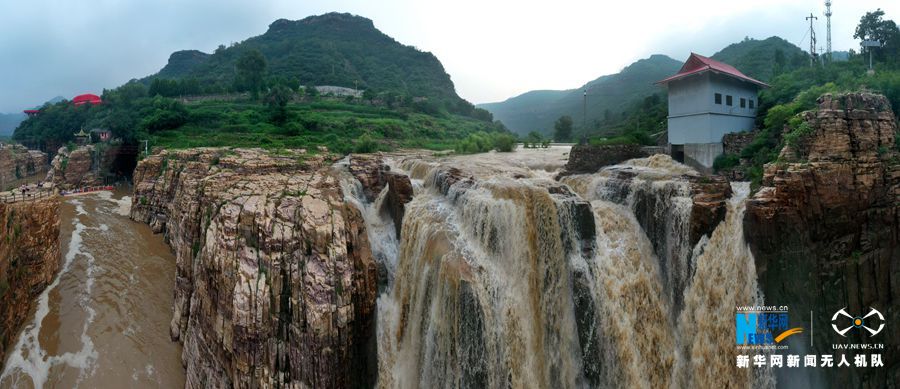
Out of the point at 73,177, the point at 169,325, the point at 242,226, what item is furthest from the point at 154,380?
the point at 73,177

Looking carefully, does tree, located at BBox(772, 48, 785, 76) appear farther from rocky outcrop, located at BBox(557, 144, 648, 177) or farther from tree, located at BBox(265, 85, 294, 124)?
tree, located at BBox(265, 85, 294, 124)

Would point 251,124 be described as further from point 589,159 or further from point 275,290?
point 589,159

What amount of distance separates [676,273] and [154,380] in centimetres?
1714

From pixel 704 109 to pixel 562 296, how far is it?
481 inches

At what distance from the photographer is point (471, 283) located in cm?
1174

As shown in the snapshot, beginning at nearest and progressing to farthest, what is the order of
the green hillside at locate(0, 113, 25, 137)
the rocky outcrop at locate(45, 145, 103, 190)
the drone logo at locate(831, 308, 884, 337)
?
the drone logo at locate(831, 308, 884, 337), the rocky outcrop at locate(45, 145, 103, 190), the green hillside at locate(0, 113, 25, 137)

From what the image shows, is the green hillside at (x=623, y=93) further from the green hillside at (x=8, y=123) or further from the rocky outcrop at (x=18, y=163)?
the green hillside at (x=8, y=123)

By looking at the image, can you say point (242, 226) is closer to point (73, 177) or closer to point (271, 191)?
point (271, 191)

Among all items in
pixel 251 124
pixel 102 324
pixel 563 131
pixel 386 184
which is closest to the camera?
pixel 102 324

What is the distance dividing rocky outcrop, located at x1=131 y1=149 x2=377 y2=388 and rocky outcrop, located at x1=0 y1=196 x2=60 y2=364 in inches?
196

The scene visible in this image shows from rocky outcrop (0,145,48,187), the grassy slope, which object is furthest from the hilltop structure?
rocky outcrop (0,145,48,187)

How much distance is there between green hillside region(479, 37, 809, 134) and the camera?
41525 millimetres

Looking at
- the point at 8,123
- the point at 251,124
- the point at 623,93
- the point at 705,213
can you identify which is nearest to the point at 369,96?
the point at 251,124

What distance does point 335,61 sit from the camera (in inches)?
3250
